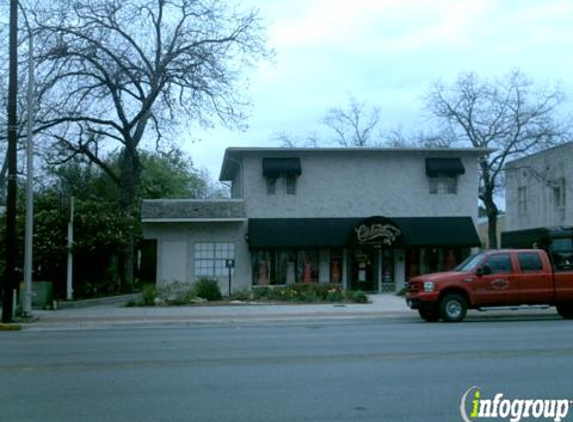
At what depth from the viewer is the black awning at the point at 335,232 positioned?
100.0 feet

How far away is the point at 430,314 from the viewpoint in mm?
19812

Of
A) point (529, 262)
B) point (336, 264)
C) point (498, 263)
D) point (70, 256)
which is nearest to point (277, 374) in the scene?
point (498, 263)

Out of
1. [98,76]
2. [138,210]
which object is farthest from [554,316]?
[138,210]

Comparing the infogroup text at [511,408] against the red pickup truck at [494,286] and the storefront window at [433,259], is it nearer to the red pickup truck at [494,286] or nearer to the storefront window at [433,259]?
the red pickup truck at [494,286]

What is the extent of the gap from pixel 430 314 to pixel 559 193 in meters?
23.1

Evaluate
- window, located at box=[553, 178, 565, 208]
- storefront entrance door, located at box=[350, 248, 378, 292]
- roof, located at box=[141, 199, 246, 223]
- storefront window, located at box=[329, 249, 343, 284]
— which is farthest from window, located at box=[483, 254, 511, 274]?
window, located at box=[553, 178, 565, 208]

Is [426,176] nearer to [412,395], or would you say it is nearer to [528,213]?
[528,213]

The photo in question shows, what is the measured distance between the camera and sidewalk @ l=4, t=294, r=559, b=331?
20.0 m

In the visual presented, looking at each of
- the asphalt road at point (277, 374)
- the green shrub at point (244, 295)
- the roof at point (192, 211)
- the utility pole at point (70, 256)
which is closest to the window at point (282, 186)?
the roof at point (192, 211)

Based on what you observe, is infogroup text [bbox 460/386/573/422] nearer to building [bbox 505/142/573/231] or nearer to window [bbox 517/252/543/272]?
window [bbox 517/252/543/272]

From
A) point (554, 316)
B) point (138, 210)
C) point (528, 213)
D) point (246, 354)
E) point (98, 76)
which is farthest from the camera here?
point (528, 213)

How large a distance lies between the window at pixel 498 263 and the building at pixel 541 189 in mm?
20292

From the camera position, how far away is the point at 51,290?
24453 millimetres

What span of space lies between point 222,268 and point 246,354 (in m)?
18.9
